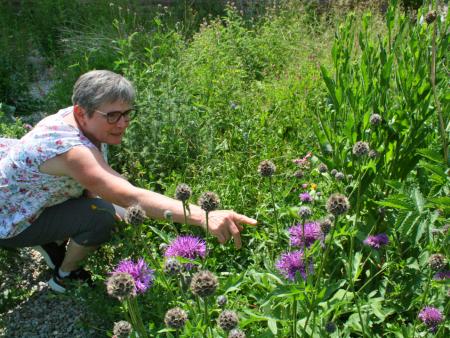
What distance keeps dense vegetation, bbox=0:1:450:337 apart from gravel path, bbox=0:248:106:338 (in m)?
0.09

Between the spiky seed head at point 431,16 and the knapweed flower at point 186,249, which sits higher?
the spiky seed head at point 431,16

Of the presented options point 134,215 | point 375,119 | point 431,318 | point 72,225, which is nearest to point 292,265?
point 431,318

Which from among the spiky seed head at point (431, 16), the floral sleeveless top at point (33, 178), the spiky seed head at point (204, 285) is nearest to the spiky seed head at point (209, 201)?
the spiky seed head at point (204, 285)

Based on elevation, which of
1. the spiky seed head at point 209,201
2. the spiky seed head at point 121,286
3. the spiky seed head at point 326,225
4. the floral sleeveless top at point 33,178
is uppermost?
the spiky seed head at point 209,201

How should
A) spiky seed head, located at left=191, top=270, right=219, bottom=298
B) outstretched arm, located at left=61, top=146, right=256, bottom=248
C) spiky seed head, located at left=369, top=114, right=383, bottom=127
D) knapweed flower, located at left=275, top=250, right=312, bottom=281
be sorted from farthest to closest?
spiky seed head, located at left=369, top=114, right=383, bottom=127
outstretched arm, located at left=61, top=146, right=256, bottom=248
knapweed flower, located at left=275, top=250, right=312, bottom=281
spiky seed head, located at left=191, top=270, right=219, bottom=298

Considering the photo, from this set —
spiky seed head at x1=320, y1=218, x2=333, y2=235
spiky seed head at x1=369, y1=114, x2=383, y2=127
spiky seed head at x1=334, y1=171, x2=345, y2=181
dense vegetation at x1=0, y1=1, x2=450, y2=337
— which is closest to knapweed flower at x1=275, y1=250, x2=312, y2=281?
dense vegetation at x1=0, y1=1, x2=450, y2=337

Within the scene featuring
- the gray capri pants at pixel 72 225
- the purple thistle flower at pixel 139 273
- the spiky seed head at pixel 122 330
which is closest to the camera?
the spiky seed head at pixel 122 330

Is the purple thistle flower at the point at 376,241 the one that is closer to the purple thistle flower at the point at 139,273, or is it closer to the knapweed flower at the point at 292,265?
Answer: the knapweed flower at the point at 292,265

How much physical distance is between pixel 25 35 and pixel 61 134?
14.9ft

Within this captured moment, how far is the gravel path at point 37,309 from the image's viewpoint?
2.68 m

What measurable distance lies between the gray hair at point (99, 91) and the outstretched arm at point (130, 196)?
231 mm

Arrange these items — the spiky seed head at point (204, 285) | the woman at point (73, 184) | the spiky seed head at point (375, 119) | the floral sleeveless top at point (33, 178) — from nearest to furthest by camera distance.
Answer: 1. the spiky seed head at point (204, 285)
2. the spiky seed head at point (375, 119)
3. the woman at point (73, 184)
4. the floral sleeveless top at point (33, 178)

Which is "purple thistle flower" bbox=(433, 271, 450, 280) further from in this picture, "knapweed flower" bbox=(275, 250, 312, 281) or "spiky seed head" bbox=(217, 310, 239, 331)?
"spiky seed head" bbox=(217, 310, 239, 331)

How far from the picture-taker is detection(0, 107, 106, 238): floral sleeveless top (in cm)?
259
